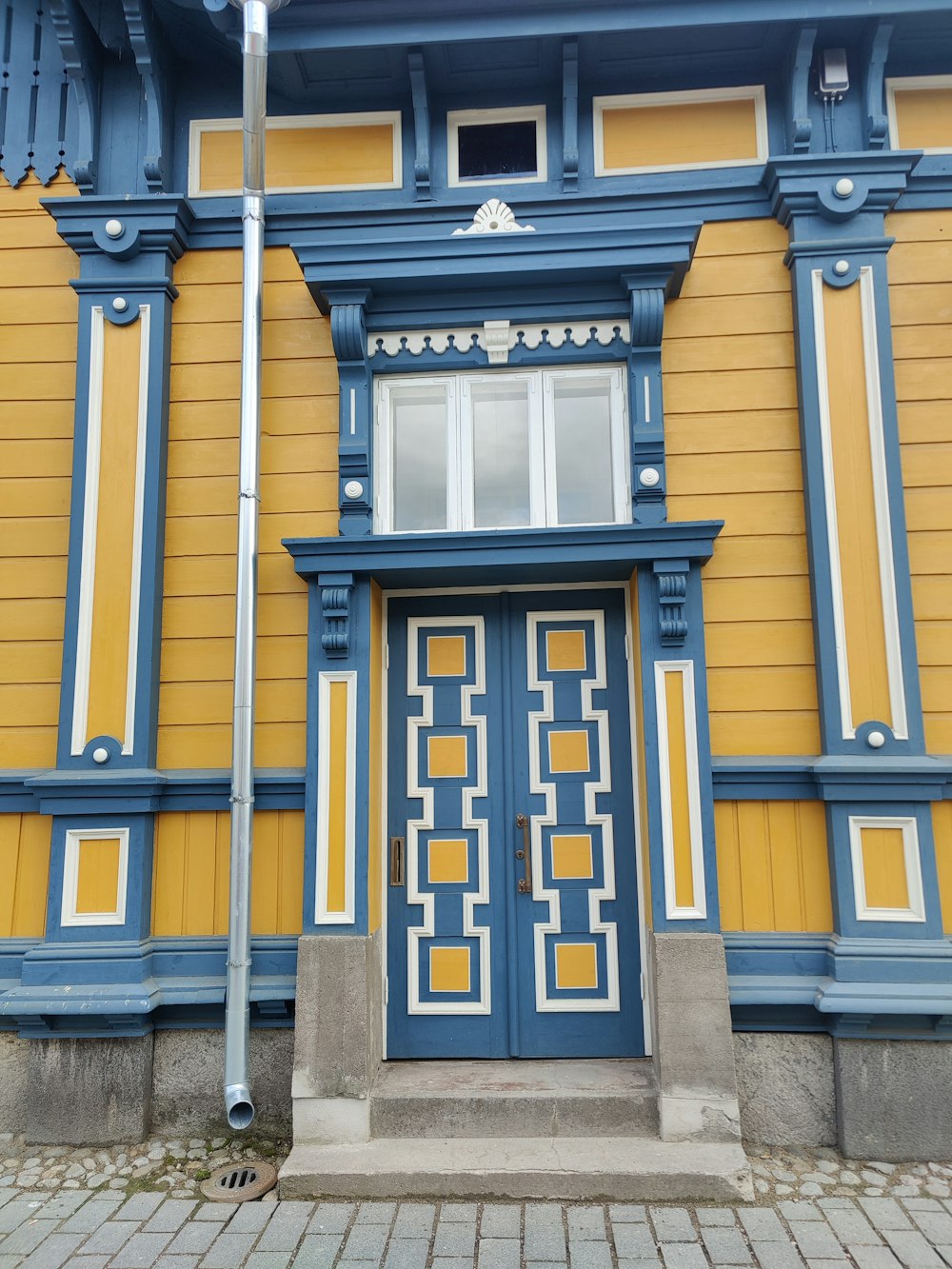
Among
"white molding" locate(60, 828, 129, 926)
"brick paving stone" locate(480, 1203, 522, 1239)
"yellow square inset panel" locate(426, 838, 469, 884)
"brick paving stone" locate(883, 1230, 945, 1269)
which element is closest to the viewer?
"brick paving stone" locate(883, 1230, 945, 1269)

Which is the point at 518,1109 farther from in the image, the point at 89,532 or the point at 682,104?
the point at 682,104

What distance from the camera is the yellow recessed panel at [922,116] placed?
4.76m

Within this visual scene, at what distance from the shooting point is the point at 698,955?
13.3 feet

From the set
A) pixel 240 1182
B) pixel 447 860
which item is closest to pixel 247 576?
pixel 447 860

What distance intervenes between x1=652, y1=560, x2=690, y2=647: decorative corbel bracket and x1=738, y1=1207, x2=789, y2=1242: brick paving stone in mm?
2394

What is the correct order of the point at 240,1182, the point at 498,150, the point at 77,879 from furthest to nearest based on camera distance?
the point at 498,150 → the point at 77,879 → the point at 240,1182

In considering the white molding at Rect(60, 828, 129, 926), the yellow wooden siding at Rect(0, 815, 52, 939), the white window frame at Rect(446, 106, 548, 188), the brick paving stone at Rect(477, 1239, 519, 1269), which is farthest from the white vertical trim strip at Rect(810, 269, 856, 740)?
the yellow wooden siding at Rect(0, 815, 52, 939)

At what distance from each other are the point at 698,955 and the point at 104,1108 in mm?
2904

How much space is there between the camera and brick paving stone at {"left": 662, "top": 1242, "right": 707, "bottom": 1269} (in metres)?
3.21

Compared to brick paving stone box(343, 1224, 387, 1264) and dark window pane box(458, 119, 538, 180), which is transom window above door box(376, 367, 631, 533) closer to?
dark window pane box(458, 119, 538, 180)

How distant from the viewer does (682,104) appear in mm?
Result: 4828

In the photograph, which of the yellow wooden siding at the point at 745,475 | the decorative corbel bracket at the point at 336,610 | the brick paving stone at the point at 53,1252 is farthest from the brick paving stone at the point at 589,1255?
the decorative corbel bracket at the point at 336,610

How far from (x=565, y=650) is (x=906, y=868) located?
1.93 metres

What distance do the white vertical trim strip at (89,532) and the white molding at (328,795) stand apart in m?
1.23
